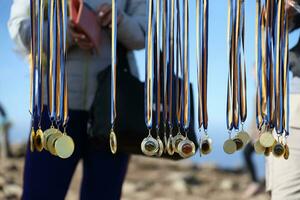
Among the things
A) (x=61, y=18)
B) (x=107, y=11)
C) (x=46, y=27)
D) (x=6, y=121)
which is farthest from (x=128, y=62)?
(x=6, y=121)

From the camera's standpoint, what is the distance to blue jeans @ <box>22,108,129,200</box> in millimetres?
1660

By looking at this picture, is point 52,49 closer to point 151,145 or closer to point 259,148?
point 151,145

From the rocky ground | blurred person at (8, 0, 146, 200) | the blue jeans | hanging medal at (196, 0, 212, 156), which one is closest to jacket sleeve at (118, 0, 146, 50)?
blurred person at (8, 0, 146, 200)

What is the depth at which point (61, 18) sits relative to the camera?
1.37 meters

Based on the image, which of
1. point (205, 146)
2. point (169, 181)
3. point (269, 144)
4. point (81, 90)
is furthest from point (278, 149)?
point (169, 181)

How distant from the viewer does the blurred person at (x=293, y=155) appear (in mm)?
1594

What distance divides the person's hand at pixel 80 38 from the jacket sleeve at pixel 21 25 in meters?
0.11

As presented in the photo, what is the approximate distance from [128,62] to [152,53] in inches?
13.2

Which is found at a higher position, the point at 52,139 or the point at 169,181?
the point at 52,139

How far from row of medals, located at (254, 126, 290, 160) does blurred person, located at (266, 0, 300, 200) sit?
21 centimetres

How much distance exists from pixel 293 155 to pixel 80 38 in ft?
1.86

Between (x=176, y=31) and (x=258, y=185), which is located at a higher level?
(x=176, y=31)

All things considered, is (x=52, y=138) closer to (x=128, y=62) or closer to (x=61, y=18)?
(x=61, y=18)

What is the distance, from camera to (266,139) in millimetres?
1357
